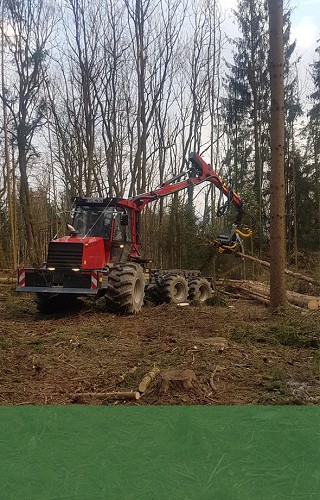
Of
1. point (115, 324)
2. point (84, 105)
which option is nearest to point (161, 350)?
point (115, 324)

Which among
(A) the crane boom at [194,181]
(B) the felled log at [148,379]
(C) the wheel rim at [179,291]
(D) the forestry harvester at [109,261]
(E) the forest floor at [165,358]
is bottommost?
(E) the forest floor at [165,358]

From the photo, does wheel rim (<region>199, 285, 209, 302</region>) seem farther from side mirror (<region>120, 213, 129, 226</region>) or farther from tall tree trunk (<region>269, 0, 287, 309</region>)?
tall tree trunk (<region>269, 0, 287, 309</region>)

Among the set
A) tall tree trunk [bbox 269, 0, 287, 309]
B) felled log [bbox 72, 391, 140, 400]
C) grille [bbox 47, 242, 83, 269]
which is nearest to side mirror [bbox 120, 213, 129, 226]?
grille [bbox 47, 242, 83, 269]

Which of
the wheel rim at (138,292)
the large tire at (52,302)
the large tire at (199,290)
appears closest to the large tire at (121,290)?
the wheel rim at (138,292)

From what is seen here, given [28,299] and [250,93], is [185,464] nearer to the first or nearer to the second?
[28,299]

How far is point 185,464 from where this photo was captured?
288cm

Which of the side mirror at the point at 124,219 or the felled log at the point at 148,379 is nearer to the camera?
the felled log at the point at 148,379

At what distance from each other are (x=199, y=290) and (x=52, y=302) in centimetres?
476

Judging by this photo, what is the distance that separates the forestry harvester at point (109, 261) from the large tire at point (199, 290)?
66 cm

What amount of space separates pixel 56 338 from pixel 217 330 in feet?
8.66

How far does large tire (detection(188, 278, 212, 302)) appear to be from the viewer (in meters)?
13.4

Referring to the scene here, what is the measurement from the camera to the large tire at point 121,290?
32.0 feet

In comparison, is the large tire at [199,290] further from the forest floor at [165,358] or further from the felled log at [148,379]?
the felled log at [148,379]

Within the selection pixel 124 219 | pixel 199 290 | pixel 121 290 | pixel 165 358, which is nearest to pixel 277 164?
pixel 124 219
